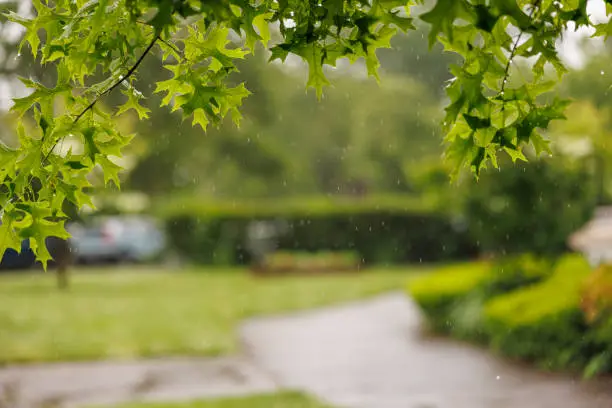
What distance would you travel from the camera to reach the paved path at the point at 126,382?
6.70 meters

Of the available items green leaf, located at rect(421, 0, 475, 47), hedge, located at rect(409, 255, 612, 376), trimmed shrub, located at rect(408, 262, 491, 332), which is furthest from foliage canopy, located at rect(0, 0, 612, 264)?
trimmed shrub, located at rect(408, 262, 491, 332)

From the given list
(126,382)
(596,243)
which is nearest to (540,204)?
(596,243)

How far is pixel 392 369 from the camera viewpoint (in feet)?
27.3

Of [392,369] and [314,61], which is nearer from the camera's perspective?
[314,61]

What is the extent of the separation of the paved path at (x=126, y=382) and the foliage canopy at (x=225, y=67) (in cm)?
463

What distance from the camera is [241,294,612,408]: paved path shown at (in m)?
6.77

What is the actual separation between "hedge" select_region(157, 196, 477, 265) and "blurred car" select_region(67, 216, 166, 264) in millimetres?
1181

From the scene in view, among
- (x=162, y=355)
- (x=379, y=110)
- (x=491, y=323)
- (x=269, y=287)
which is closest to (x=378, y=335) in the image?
(x=491, y=323)

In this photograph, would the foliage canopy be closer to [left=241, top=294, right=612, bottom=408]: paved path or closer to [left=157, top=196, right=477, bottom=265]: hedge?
Result: [left=241, top=294, right=612, bottom=408]: paved path

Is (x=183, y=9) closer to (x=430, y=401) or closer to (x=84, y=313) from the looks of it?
(x=430, y=401)

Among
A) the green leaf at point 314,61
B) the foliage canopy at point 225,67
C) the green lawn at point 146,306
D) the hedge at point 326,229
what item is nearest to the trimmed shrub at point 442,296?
the green lawn at point 146,306

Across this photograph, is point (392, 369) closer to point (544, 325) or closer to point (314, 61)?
point (544, 325)

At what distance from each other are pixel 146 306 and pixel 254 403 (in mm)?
7286

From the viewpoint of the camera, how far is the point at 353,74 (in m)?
35.3
